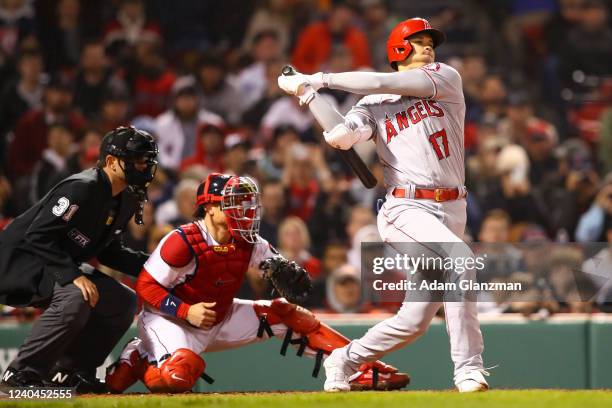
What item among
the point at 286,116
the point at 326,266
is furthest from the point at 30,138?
the point at 326,266

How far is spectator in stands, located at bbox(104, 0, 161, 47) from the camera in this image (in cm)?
1193

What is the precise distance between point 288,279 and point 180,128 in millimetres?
5039

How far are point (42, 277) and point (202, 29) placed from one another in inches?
275

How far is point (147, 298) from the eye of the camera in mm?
6148

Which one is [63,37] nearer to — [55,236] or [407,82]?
[55,236]

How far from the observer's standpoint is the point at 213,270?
20.2ft

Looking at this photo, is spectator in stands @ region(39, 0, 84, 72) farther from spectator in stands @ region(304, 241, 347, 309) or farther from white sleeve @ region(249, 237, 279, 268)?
white sleeve @ region(249, 237, 279, 268)

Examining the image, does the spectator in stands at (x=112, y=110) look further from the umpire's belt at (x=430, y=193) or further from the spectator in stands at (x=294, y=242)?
the umpire's belt at (x=430, y=193)

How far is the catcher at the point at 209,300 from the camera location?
608cm

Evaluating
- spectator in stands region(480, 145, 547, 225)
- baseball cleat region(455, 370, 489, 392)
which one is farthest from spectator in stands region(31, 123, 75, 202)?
baseball cleat region(455, 370, 489, 392)

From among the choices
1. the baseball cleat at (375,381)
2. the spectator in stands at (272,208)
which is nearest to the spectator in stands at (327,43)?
the spectator in stands at (272,208)

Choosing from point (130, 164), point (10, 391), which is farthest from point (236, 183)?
point (10, 391)

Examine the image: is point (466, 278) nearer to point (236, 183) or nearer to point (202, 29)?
point (236, 183)

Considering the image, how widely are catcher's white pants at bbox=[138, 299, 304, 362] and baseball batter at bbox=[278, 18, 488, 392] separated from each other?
1.87 feet
